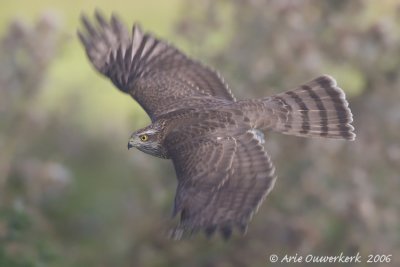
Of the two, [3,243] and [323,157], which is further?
[323,157]

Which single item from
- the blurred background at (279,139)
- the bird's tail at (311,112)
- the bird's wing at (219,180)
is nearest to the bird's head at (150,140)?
the bird's wing at (219,180)

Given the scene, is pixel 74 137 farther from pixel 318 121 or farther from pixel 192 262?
pixel 318 121

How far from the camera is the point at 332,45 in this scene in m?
9.46

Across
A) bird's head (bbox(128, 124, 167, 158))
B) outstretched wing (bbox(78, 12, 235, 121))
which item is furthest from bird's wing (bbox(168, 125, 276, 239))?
outstretched wing (bbox(78, 12, 235, 121))

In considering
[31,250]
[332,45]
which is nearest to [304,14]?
[332,45]

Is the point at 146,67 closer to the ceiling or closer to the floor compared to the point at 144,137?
closer to the ceiling

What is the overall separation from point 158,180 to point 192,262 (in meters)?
0.79

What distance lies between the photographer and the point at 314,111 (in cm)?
772

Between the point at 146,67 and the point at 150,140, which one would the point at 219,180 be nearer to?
the point at 150,140

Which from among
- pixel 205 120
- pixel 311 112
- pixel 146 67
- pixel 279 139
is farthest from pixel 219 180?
pixel 279 139

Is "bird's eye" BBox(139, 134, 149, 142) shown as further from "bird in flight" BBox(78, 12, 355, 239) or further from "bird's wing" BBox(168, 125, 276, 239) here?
"bird's wing" BBox(168, 125, 276, 239)

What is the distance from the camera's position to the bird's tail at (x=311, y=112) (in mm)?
7559

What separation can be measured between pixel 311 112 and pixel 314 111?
0.03 meters

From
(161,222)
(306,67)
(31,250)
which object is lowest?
(31,250)
